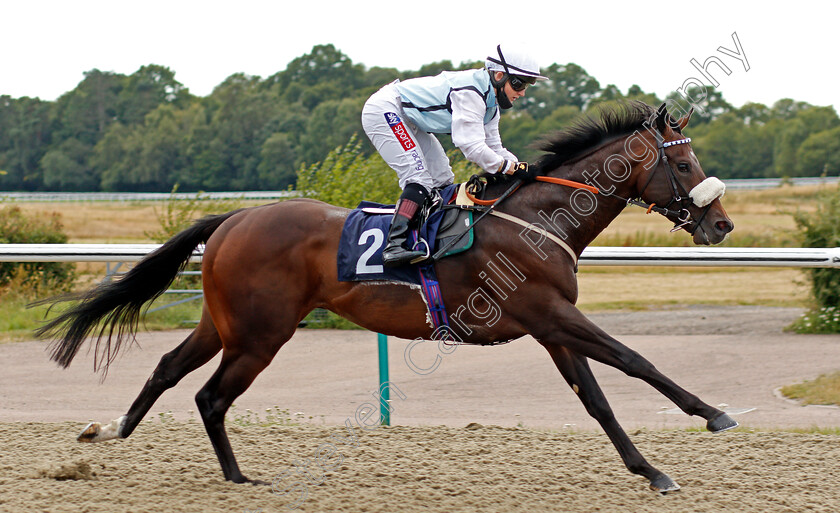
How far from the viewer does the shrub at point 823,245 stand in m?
8.49

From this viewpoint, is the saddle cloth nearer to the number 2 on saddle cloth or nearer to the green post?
the number 2 on saddle cloth

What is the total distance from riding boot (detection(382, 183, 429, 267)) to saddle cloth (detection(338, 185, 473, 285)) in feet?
0.16

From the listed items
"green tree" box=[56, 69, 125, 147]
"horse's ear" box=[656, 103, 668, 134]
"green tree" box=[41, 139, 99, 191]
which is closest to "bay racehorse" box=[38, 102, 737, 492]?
"horse's ear" box=[656, 103, 668, 134]

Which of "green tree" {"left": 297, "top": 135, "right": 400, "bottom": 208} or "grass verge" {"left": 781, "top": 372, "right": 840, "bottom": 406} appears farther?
"green tree" {"left": 297, "top": 135, "right": 400, "bottom": 208}

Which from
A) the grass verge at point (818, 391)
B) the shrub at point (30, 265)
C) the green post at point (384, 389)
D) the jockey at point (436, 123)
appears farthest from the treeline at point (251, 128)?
the jockey at point (436, 123)

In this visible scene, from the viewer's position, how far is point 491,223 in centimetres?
409

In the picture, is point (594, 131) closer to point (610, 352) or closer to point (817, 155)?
point (610, 352)

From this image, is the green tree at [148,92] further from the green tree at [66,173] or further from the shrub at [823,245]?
the shrub at [823,245]

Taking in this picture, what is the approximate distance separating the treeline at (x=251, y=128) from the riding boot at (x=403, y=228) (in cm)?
2629

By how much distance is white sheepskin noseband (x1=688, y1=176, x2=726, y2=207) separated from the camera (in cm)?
385

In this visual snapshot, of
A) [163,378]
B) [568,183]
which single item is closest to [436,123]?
[568,183]

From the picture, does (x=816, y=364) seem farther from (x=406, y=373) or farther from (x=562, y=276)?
(x=562, y=276)

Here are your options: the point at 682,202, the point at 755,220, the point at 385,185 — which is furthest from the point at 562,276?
the point at 755,220

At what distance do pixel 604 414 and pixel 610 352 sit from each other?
36 centimetres
